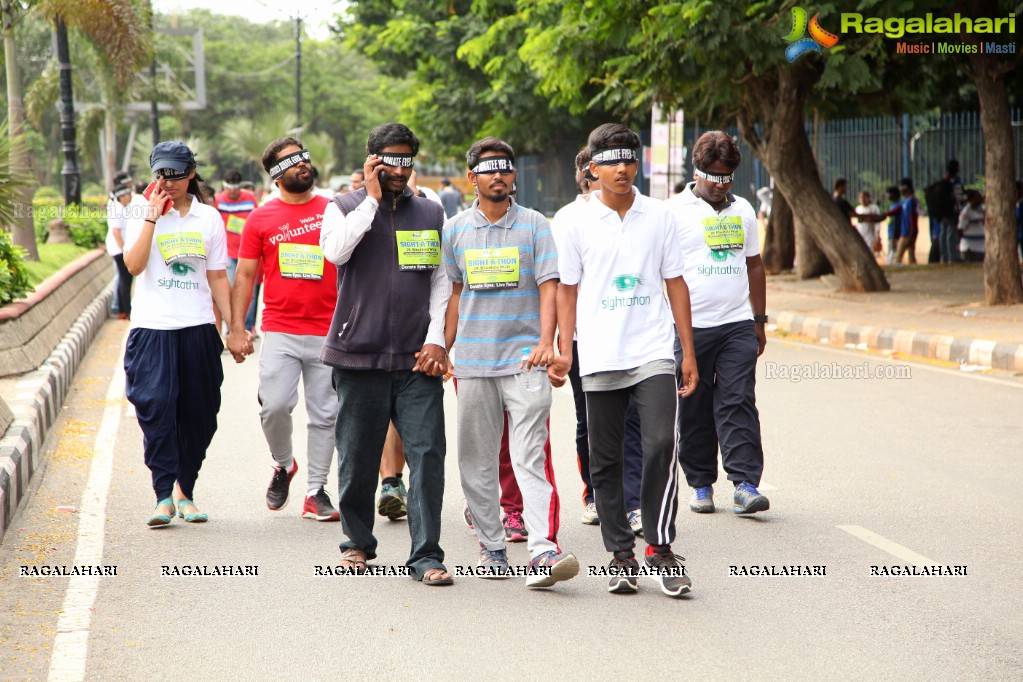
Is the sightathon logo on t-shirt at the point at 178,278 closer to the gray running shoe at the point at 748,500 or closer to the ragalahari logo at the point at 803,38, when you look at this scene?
the gray running shoe at the point at 748,500

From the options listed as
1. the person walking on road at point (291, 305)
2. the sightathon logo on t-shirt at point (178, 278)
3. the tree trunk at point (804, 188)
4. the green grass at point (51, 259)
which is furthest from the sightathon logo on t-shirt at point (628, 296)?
the tree trunk at point (804, 188)

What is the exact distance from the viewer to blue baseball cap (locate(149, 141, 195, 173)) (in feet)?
21.3

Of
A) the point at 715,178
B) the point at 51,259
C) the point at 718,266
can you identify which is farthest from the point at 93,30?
the point at 718,266

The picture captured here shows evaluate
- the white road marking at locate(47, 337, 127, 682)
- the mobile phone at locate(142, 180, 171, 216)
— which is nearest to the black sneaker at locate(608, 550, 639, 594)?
the white road marking at locate(47, 337, 127, 682)

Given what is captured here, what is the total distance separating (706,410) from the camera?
22.4 feet

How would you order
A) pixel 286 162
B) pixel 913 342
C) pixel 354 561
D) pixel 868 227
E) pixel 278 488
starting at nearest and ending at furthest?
pixel 354 561, pixel 286 162, pixel 278 488, pixel 913 342, pixel 868 227

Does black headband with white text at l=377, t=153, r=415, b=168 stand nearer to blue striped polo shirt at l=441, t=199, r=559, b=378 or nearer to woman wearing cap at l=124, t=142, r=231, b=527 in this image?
blue striped polo shirt at l=441, t=199, r=559, b=378

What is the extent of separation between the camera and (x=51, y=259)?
64.0 ft

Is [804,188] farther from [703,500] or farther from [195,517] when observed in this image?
[195,517]

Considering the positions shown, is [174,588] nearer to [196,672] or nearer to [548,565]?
[196,672]

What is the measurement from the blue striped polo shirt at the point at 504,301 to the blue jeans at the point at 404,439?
0.25 meters

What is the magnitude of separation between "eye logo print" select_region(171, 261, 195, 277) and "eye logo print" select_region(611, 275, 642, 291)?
2449 millimetres

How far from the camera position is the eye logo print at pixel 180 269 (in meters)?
6.61

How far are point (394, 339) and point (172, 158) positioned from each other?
5.97 feet
